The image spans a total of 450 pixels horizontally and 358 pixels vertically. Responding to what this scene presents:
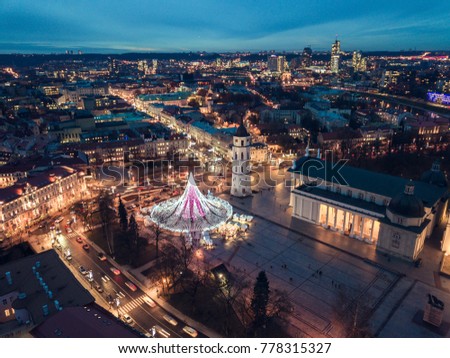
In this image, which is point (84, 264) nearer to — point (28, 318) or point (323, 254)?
point (28, 318)

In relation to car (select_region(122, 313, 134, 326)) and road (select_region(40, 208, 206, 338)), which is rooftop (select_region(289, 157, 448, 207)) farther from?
car (select_region(122, 313, 134, 326))

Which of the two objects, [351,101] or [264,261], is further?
[351,101]

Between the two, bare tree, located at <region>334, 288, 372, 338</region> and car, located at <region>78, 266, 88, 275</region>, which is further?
car, located at <region>78, 266, 88, 275</region>

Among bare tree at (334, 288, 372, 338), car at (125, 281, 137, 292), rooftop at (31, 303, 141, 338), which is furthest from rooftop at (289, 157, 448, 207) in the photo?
rooftop at (31, 303, 141, 338)

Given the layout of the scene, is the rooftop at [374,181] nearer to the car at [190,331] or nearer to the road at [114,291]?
the car at [190,331]

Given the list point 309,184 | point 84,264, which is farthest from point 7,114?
point 309,184

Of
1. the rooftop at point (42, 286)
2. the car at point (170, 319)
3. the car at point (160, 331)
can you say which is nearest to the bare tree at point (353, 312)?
the car at point (170, 319)
